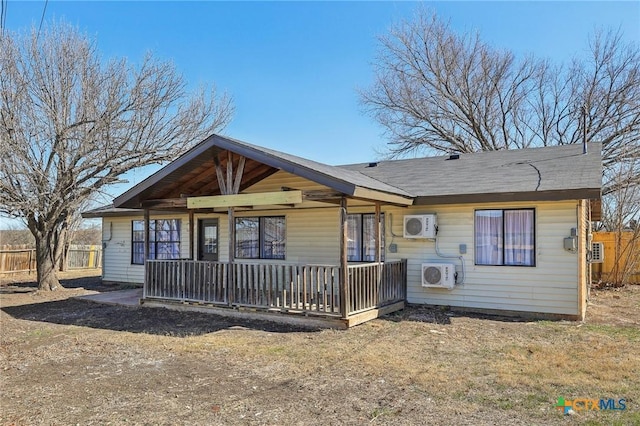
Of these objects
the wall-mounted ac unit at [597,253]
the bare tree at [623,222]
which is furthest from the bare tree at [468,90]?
the wall-mounted ac unit at [597,253]

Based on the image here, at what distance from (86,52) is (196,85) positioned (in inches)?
152

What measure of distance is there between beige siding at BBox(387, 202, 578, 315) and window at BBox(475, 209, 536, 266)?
111 millimetres

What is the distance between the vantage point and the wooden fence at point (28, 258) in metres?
19.3

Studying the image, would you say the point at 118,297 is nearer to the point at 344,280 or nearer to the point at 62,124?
the point at 62,124

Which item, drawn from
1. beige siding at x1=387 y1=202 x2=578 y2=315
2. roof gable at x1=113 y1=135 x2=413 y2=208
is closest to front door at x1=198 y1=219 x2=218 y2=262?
roof gable at x1=113 y1=135 x2=413 y2=208

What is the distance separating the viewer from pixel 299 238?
1173 cm

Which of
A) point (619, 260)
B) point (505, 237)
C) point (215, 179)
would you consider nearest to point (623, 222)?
point (619, 260)

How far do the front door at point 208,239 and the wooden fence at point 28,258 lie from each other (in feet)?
35.8

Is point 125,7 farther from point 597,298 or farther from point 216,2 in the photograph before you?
point 597,298

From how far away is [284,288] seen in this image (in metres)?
8.75

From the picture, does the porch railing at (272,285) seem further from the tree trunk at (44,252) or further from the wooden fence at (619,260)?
the wooden fence at (619,260)

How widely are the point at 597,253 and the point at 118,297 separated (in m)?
13.1

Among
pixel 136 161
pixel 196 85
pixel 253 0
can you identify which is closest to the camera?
pixel 253 0

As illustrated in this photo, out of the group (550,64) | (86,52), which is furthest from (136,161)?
(550,64)
